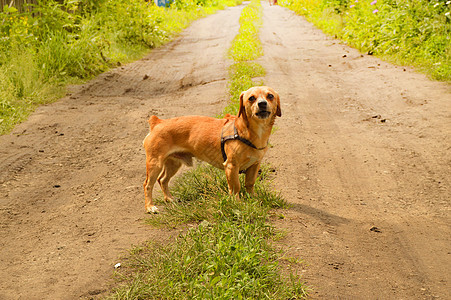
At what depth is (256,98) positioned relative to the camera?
4.16m

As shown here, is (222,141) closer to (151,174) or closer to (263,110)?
(263,110)

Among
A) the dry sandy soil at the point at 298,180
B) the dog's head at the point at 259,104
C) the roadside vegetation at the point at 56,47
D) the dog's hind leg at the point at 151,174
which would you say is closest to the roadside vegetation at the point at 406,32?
the dry sandy soil at the point at 298,180

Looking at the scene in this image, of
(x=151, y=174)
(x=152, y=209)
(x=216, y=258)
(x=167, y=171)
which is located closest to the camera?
(x=216, y=258)

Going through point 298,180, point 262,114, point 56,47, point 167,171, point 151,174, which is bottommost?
point 56,47

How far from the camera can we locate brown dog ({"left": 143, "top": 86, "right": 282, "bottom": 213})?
4227 mm

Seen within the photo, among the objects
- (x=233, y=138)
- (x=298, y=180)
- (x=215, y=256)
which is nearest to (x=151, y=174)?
(x=233, y=138)

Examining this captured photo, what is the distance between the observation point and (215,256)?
11.0ft

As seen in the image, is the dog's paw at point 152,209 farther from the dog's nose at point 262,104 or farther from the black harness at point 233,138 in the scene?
the dog's nose at point 262,104

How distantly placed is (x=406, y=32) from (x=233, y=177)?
9.62 metres

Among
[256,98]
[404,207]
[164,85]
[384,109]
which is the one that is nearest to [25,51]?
[164,85]

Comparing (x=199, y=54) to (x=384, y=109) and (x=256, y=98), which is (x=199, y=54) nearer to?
(x=384, y=109)

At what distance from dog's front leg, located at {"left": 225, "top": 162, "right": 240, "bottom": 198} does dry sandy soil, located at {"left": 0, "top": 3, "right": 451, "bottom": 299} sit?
0.46 m

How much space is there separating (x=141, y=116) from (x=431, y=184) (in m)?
4.92

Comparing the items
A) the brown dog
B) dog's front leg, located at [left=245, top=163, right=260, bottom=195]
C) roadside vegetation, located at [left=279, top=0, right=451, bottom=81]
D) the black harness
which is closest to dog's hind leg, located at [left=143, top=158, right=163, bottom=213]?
the brown dog
